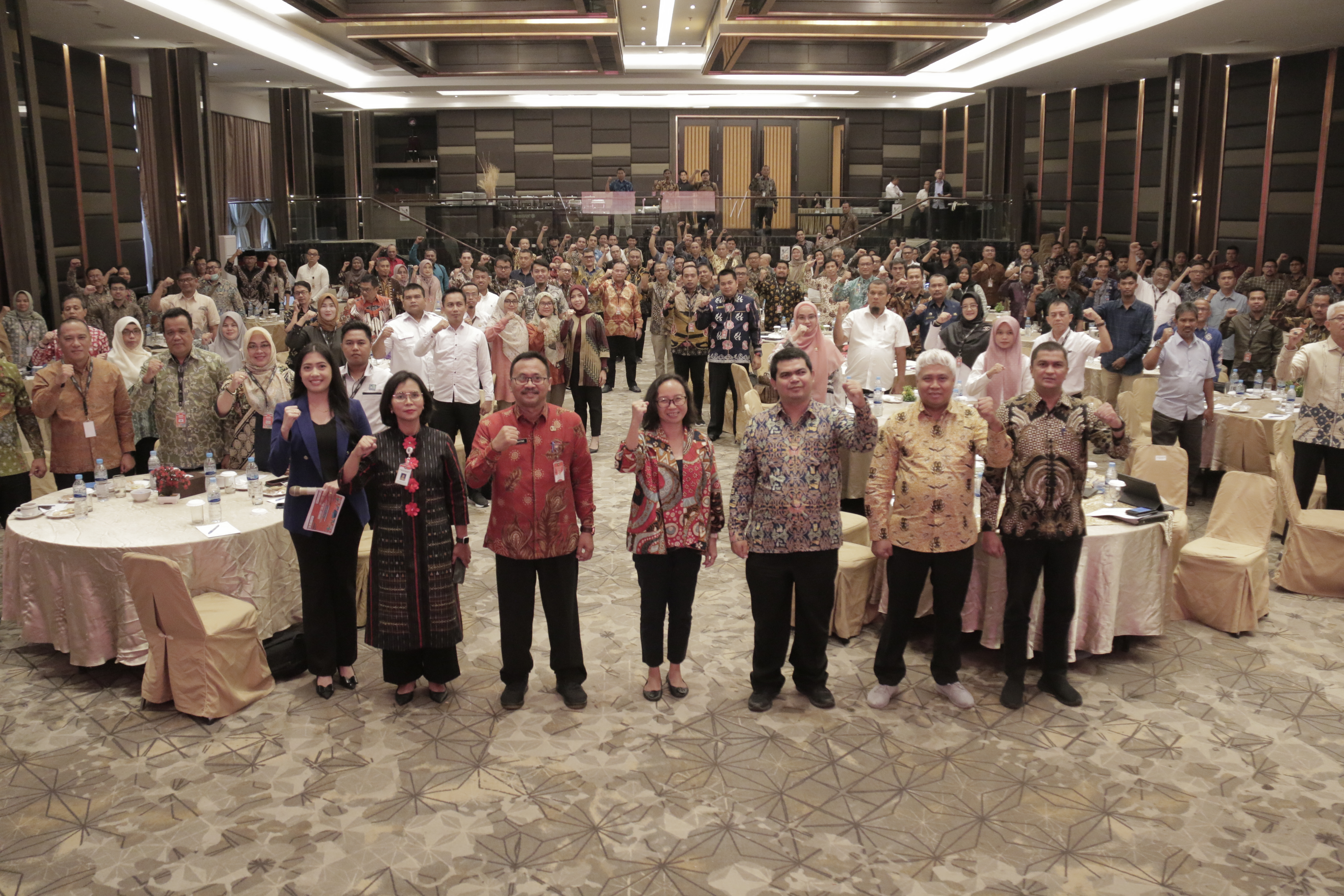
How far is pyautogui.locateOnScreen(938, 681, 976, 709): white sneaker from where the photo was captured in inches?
177

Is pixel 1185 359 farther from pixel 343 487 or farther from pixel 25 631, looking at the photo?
pixel 25 631

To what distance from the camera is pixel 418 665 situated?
461 cm

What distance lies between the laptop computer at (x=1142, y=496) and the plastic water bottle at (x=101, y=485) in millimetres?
5187

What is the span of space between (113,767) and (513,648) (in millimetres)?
1621

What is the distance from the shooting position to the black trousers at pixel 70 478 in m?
5.99

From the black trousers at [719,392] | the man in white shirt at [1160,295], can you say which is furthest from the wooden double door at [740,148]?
the black trousers at [719,392]

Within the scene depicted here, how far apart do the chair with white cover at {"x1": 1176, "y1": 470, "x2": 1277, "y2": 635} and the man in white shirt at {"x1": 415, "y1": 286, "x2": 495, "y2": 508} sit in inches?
172

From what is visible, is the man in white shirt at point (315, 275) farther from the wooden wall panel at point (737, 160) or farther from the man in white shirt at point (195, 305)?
the wooden wall panel at point (737, 160)

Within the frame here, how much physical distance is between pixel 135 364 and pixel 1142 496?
619 centimetres

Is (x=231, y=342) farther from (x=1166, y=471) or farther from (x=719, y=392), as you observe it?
(x=1166, y=471)

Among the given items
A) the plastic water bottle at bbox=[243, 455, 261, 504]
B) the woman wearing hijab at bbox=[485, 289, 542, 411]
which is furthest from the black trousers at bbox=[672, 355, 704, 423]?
the plastic water bottle at bbox=[243, 455, 261, 504]

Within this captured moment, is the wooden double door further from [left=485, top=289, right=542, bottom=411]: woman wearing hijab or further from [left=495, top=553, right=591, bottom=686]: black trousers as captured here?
[left=495, top=553, right=591, bottom=686]: black trousers

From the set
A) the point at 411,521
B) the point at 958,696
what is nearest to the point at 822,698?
the point at 958,696

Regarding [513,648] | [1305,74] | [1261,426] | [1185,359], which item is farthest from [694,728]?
[1305,74]
